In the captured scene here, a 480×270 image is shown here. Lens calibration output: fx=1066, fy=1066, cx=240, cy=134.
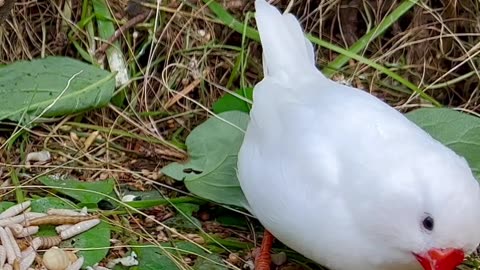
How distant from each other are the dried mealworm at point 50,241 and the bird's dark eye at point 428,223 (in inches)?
31.3

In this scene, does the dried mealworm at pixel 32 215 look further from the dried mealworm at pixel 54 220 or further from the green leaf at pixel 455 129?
the green leaf at pixel 455 129

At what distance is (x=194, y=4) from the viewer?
280cm

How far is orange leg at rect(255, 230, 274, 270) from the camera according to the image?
2.26 meters

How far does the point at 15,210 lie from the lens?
2.28 metres

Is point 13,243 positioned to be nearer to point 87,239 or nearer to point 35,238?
point 35,238

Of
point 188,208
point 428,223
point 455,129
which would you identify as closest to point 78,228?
point 188,208

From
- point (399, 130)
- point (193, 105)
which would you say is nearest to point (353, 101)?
point (399, 130)

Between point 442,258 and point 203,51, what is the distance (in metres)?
1.13

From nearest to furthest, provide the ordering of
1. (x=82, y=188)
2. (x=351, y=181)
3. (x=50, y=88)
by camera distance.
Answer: (x=351, y=181)
(x=82, y=188)
(x=50, y=88)

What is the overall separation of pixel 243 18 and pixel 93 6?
0.39 meters

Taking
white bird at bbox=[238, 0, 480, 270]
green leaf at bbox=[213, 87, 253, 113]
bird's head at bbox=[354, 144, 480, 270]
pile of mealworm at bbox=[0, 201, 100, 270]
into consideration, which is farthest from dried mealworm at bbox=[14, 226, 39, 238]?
bird's head at bbox=[354, 144, 480, 270]

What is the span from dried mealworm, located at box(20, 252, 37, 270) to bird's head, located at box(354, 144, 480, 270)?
709mm

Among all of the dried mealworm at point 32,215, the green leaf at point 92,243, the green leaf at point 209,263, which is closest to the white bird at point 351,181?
the green leaf at point 209,263

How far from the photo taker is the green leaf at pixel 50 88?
8.32ft
